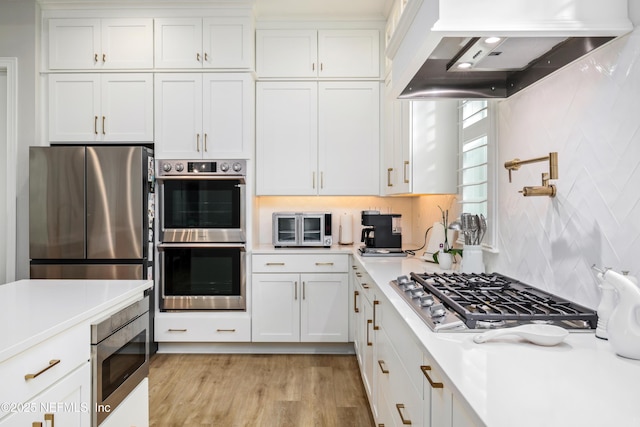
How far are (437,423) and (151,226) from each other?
2810mm

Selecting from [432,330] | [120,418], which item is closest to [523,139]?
[432,330]

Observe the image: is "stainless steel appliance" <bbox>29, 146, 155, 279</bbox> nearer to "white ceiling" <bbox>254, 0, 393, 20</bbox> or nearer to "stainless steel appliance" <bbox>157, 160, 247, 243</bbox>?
"stainless steel appliance" <bbox>157, 160, 247, 243</bbox>

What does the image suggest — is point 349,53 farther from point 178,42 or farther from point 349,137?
point 178,42

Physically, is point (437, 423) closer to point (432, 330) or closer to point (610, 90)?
point (432, 330)

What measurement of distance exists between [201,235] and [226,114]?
996 millimetres

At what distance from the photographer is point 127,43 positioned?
3.40 metres

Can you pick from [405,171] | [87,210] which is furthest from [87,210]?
[405,171]

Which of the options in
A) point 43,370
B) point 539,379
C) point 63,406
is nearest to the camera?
point 539,379

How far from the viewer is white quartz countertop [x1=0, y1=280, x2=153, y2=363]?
44.5 inches

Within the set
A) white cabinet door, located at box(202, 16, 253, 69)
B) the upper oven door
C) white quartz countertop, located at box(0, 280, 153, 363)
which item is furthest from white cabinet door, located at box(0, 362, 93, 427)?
white cabinet door, located at box(202, 16, 253, 69)

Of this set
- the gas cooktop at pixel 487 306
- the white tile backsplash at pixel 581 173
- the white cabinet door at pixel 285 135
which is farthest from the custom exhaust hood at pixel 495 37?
the white cabinet door at pixel 285 135

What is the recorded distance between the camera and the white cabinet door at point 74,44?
3.40m

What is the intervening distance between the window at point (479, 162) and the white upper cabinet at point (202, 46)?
1.81m

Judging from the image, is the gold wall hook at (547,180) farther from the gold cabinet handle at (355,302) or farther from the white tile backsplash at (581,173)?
the gold cabinet handle at (355,302)
